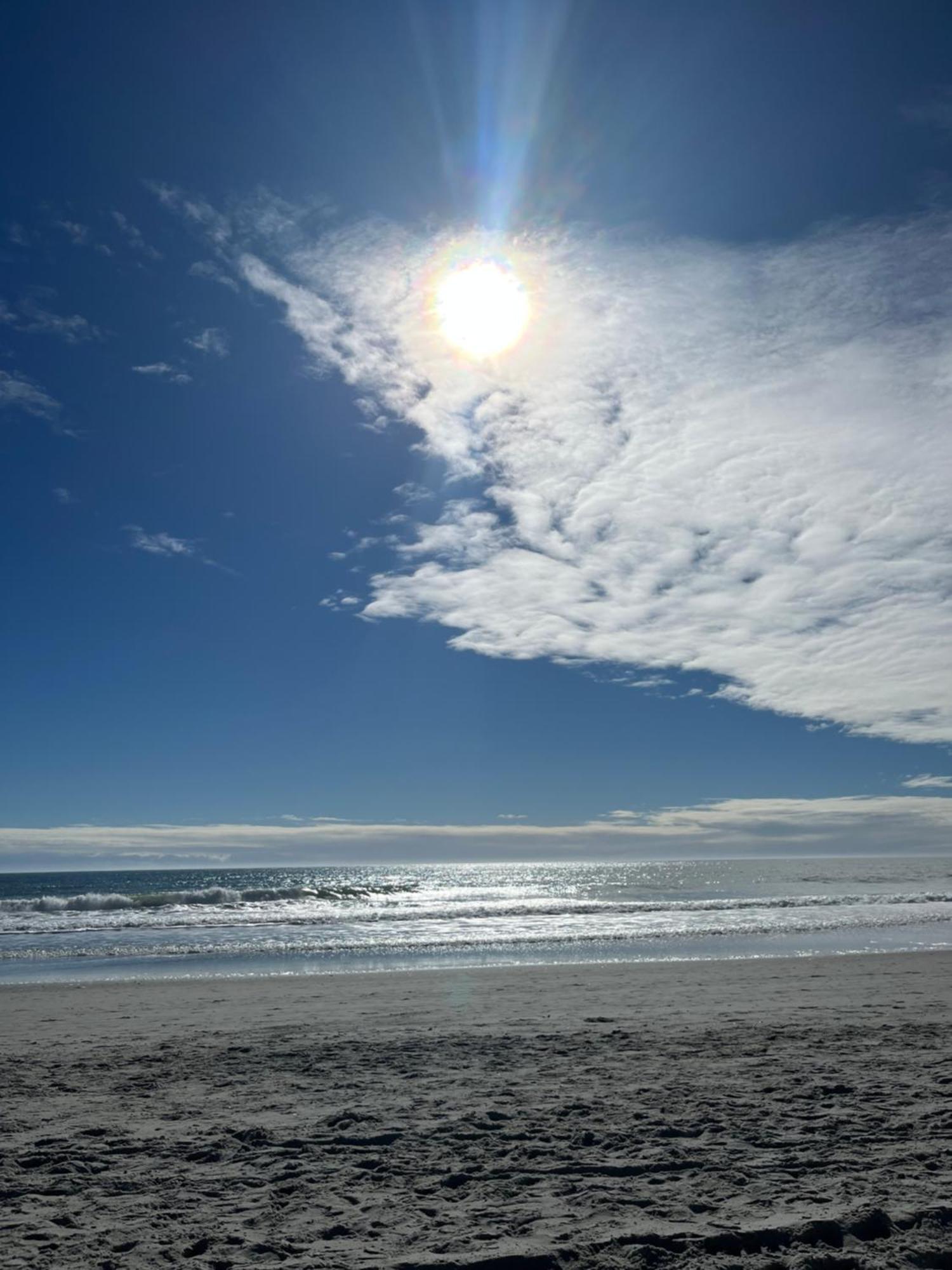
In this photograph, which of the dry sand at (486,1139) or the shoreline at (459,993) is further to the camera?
the shoreline at (459,993)

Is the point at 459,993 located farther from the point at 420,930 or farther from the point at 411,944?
the point at 420,930

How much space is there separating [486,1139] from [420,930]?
2683 cm

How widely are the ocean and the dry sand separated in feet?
31.0

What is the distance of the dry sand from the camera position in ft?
16.6

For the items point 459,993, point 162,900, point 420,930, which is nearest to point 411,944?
point 420,930

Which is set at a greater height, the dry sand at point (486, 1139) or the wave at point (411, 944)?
the dry sand at point (486, 1139)

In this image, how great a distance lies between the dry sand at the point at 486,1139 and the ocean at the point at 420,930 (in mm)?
9437

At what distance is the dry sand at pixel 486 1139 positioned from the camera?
5059 mm

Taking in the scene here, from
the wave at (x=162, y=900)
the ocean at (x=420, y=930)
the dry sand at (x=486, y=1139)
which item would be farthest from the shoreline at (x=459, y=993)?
the wave at (x=162, y=900)

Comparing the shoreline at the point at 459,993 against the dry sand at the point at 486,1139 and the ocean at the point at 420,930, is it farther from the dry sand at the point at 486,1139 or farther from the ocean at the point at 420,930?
the ocean at the point at 420,930

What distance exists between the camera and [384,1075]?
9469mm

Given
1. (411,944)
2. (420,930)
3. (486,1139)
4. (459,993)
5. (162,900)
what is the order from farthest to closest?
1. (162,900)
2. (420,930)
3. (411,944)
4. (459,993)
5. (486,1139)

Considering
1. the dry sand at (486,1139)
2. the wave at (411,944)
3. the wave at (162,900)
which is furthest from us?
the wave at (162,900)

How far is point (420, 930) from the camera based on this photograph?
107 ft
